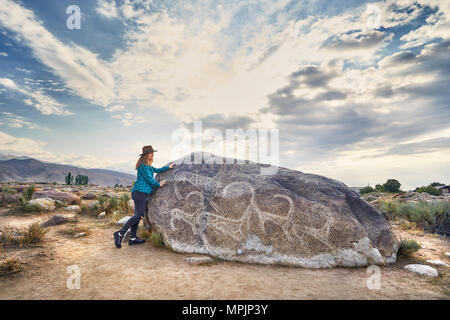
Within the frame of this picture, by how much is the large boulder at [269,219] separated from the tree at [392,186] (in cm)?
2419

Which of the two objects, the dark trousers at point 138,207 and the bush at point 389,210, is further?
the bush at point 389,210

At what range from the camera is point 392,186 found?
25.2 meters

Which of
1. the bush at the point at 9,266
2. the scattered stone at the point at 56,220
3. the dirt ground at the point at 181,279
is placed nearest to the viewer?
the dirt ground at the point at 181,279

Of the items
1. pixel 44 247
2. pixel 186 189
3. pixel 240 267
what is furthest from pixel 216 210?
pixel 44 247

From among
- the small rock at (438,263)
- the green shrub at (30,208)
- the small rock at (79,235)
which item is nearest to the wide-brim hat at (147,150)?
the small rock at (79,235)

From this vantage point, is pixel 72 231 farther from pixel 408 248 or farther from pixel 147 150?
pixel 408 248

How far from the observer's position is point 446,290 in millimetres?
3715

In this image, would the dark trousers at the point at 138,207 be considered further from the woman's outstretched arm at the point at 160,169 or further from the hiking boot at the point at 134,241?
the woman's outstretched arm at the point at 160,169

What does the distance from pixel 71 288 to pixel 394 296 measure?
5.00 m

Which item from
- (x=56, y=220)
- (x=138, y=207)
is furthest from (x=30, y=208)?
(x=138, y=207)

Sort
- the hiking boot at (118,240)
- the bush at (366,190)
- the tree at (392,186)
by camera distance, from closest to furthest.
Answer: the hiking boot at (118,240)
the bush at (366,190)
the tree at (392,186)

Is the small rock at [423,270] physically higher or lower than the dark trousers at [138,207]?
lower

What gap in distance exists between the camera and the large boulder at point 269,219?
15.5 feet

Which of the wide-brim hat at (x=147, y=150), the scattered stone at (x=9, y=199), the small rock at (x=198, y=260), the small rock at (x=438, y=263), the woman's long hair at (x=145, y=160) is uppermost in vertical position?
the wide-brim hat at (x=147, y=150)
